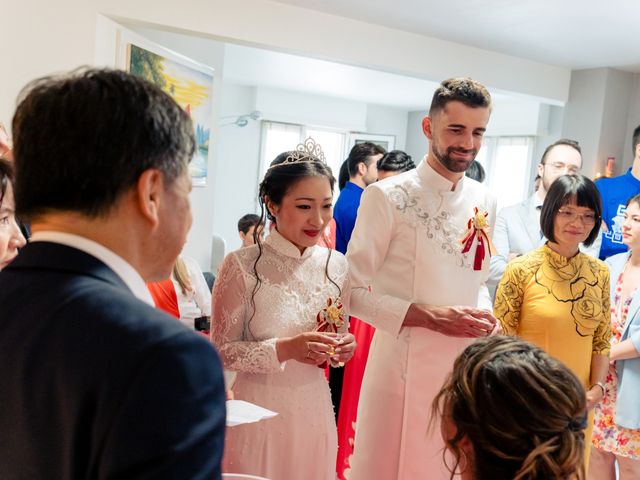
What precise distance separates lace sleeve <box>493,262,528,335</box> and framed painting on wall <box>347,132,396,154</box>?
26.6 feet

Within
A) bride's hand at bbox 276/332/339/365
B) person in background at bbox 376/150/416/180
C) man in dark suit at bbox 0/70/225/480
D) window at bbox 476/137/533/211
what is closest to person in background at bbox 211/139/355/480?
bride's hand at bbox 276/332/339/365

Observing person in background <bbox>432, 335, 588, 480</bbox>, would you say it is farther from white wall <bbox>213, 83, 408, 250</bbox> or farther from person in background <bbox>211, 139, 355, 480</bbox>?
white wall <bbox>213, 83, 408, 250</bbox>

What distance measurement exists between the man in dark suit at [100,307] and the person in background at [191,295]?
2158mm

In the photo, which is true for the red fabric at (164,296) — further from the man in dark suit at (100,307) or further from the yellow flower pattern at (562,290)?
the man in dark suit at (100,307)

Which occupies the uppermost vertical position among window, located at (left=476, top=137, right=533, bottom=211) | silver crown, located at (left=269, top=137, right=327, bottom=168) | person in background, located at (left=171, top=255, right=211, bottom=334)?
window, located at (left=476, top=137, right=533, bottom=211)

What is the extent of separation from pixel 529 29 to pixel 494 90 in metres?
0.94

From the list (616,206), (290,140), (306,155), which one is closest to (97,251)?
(306,155)

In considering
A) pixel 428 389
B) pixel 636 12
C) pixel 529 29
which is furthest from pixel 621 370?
pixel 529 29

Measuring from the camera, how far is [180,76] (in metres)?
4.55

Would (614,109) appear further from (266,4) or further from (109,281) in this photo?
(109,281)

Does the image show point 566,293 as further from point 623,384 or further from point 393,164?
point 393,164

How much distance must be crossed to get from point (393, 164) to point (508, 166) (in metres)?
6.17

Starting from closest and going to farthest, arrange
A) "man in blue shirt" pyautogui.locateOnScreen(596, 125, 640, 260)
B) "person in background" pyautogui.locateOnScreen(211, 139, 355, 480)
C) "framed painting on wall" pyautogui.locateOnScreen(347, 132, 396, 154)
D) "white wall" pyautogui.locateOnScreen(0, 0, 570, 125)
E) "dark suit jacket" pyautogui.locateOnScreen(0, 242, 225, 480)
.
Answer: "dark suit jacket" pyautogui.locateOnScreen(0, 242, 225, 480) → "person in background" pyautogui.locateOnScreen(211, 139, 355, 480) → "white wall" pyautogui.locateOnScreen(0, 0, 570, 125) → "man in blue shirt" pyautogui.locateOnScreen(596, 125, 640, 260) → "framed painting on wall" pyautogui.locateOnScreen(347, 132, 396, 154)

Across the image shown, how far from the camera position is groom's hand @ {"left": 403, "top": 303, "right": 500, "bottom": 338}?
6.41 ft
